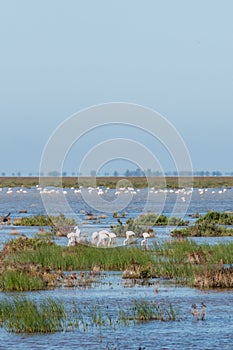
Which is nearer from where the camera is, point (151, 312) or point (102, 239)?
point (151, 312)

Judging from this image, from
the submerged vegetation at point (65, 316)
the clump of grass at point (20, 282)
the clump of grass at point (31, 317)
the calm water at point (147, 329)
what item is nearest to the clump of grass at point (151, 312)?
the submerged vegetation at point (65, 316)

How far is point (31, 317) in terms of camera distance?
1698 centimetres

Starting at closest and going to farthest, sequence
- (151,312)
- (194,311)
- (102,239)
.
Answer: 1. (151,312)
2. (194,311)
3. (102,239)

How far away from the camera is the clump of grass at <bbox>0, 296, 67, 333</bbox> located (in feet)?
55.6

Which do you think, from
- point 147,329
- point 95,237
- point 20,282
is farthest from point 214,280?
point 95,237

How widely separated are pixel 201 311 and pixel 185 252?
8844mm

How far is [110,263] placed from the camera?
2552 cm

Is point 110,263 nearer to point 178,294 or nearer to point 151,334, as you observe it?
point 178,294

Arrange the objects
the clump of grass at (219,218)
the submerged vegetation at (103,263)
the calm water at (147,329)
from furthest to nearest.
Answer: the clump of grass at (219,218) → the submerged vegetation at (103,263) → the calm water at (147,329)

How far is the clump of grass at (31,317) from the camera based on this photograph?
55.6 ft

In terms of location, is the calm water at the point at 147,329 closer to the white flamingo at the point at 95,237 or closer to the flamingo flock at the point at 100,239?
→ the flamingo flock at the point at 100,239

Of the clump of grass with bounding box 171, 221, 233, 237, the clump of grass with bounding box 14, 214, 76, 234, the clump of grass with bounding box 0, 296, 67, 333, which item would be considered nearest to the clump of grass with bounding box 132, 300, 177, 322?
the clump of grass with bounding box 0, 296, 67, 333

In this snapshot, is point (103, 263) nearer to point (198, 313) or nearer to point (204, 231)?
point (198, 313)

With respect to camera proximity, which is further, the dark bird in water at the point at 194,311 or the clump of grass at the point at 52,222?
the clump of grass at the point at 52,222
